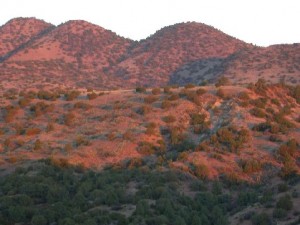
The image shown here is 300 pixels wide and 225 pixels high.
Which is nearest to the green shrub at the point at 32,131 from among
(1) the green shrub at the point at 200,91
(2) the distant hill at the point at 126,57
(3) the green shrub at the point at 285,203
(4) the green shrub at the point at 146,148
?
(4) the green shrub at the point at 146,148

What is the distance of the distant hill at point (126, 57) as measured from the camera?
109438 mm

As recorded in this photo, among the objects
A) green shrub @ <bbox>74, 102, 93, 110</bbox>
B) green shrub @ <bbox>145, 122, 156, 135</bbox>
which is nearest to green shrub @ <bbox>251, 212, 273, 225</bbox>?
green shrub @ <bbox>145, 122, 156, 135</bbox>

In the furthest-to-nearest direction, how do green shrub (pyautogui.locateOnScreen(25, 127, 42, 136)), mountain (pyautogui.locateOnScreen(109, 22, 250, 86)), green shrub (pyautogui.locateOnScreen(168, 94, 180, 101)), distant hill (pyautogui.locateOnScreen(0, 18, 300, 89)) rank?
mountain (pyautogui.locateOnScreen(109, 22, 250, 86)) → distant hill (pyautogui.locateOnScreen(0, 18, 300, 89)) → green shrub (pyautogui.locateOnScreen(168, 94, 180, 101)) → green shrub (pyautogui.locateOnScreen(25, 127, 42, 136))

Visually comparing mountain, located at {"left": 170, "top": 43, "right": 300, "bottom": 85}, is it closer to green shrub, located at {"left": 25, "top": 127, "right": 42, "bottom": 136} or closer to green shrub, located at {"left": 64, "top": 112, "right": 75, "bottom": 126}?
green shrub, located at {"left": 64, "top": 112, "right": 75, "bottom": 126}

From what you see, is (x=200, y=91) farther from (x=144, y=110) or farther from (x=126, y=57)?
(x=126, y=57)

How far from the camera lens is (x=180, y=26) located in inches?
6147

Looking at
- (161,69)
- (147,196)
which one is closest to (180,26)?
(161,69)

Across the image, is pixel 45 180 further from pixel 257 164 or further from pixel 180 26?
pixel 180 26

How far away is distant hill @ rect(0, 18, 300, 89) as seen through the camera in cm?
10944

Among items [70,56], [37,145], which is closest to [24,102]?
[37,145]

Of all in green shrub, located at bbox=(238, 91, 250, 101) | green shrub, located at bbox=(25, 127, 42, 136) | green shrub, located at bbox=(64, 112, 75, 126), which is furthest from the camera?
green shrub, located at bbox=(238, 91, 250, 101)

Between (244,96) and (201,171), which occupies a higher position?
(244,96)

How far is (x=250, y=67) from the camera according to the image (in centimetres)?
10919

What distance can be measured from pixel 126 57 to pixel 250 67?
4881 centimetres
